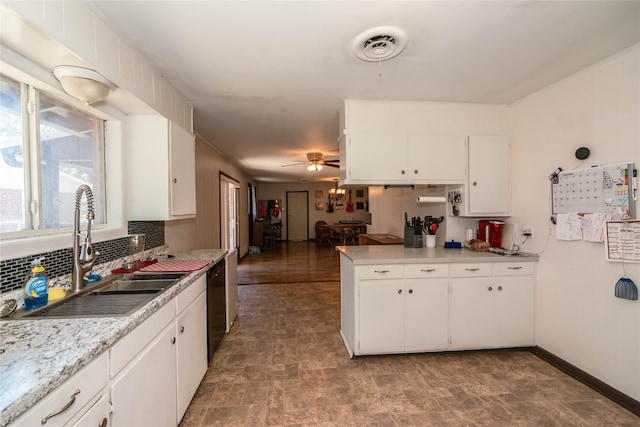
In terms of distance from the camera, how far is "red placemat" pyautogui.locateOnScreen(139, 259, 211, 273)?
80.3 inches

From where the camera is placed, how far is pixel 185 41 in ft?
5.54

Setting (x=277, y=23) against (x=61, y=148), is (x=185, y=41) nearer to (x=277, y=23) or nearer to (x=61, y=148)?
(x=277, y=23)

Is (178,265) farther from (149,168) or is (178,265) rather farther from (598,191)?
(598,191)

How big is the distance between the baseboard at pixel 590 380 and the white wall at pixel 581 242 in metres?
0.04

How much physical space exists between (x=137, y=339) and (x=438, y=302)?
2227 millimetres

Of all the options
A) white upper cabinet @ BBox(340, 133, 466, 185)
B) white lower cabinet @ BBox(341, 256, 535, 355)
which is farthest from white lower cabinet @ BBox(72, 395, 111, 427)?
white upper cabinet @ BBox(340, 133, 466, 185)

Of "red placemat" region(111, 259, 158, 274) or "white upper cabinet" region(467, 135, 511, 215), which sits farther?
"white upper cabinet" region(467, 135, 511, 215)

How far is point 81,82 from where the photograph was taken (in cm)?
148

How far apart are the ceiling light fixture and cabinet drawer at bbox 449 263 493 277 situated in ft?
9.23

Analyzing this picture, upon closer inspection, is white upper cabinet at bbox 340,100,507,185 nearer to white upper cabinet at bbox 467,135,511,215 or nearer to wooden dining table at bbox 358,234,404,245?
white upper cabinet at bbox 467,135,511,215

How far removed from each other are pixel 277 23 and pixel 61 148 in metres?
1.51

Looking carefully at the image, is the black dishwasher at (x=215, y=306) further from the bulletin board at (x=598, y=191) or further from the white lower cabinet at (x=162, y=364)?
the bulletin board at (x=598, y=191)

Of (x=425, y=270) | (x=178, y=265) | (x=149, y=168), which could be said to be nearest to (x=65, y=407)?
(x=178, y=265)

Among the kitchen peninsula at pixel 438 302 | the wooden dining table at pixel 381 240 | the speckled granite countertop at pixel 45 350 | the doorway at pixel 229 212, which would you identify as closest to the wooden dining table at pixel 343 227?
the doorway at pixel 229 212
